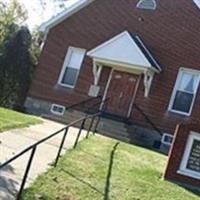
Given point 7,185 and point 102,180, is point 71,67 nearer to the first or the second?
point 102,180

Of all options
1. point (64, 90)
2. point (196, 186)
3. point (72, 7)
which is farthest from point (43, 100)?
point (196, 186)

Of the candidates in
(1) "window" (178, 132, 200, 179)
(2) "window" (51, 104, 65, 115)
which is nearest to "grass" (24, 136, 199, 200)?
(1) "window" (178, 132, 200, 179)

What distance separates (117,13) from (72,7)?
2.35 m

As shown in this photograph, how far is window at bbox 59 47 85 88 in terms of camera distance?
2478cm

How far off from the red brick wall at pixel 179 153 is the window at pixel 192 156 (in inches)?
3.3

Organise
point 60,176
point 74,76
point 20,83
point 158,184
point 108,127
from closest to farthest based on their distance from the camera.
Result: point 60,176
point 158,184
point 108,127
point 74,76
point 20,83

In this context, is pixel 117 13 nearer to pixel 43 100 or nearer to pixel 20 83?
pixel 43 100

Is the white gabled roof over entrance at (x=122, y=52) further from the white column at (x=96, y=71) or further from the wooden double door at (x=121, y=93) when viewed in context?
the wooden double door at (x=121, y=93)

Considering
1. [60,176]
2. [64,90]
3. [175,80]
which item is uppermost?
[175,80]

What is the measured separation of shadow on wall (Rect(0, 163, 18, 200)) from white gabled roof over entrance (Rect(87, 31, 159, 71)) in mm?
13479

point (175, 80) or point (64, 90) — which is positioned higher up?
point (175, 80)

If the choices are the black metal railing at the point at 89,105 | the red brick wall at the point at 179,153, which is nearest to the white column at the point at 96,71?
the black metal railing at the point at 89,105

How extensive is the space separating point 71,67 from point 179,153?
14.5 metres

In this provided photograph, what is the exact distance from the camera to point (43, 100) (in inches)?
990
